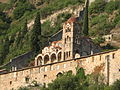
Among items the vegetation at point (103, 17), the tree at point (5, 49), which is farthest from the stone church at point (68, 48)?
the tree at point (5, 49)

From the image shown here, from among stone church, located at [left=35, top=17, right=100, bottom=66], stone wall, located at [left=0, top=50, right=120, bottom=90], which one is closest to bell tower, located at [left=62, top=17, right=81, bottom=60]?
stone church, located at [left=35, top=17, right=100, bottom=66]

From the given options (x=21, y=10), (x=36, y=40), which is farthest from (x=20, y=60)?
(x=21, y=10)

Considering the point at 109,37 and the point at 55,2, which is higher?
the point at 55,2

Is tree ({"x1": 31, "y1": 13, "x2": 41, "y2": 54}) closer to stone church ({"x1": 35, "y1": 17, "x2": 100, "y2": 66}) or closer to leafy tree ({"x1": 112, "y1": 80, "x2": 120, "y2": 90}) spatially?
stone church ({"x1": 35, "y1": 17, "x2": 100, "y2": 66})

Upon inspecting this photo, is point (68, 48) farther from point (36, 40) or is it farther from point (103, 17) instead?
point (103, 17)

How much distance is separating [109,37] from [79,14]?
12.5m

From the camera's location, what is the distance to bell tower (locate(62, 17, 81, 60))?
257 ft

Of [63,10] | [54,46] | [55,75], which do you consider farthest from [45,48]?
[63,10]

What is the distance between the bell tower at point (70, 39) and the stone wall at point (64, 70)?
4.78 metres

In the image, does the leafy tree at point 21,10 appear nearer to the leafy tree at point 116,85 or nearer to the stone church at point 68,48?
the stone church at point 68,48

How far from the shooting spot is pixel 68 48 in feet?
258

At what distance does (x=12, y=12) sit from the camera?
12406cm

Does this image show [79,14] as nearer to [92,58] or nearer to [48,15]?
[48,15]

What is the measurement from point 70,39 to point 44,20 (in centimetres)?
2910
